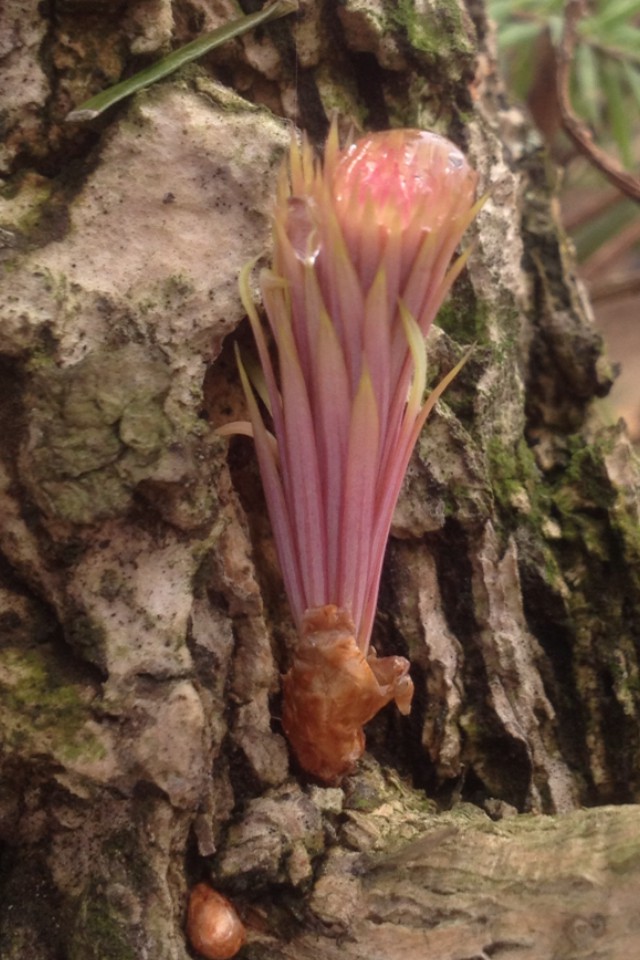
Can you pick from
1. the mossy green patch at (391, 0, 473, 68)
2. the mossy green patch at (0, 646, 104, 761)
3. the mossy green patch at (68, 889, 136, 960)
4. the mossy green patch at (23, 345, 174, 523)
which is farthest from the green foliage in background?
the mossy green patch at (68, 889, 136, 960)

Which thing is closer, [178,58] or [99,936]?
[99,936]

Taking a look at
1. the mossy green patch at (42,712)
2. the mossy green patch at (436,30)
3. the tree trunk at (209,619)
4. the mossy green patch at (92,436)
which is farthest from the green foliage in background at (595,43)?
the mossy green patch at (42,712)

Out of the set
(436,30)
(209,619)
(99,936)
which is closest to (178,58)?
(436,30)

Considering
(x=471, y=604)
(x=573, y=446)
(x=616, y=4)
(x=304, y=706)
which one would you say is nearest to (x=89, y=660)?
(x=304, y=706)

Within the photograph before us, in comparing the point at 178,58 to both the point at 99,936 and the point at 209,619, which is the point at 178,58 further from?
the point at 99,936

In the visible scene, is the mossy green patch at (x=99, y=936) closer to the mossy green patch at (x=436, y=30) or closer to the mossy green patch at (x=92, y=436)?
the mossy green patch at (x=92, y=436)

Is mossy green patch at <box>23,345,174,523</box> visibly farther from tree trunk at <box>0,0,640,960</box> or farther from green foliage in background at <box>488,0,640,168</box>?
green foliage in background at <box>488,0,640,168</box>

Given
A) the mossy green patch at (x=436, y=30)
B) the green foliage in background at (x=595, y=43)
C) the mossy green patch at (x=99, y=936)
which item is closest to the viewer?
the mossy green patch at (x=99, y=936)
